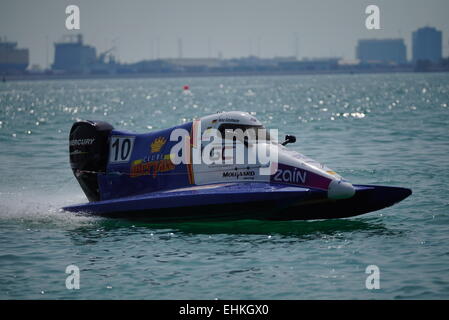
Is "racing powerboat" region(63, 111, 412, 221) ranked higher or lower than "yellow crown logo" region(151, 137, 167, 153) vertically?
lower

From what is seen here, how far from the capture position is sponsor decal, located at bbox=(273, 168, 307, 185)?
15.7m

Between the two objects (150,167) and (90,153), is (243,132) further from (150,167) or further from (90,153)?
Answer: (90,153)

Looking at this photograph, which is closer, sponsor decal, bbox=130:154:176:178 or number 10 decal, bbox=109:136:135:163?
sponsor decal, bbox=130:154:176:178

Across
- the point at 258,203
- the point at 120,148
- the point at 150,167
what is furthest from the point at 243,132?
the point at 120,148

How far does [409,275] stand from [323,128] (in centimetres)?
2808

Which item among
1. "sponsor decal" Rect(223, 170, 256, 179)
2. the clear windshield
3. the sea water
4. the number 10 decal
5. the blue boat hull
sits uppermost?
the clear windshield

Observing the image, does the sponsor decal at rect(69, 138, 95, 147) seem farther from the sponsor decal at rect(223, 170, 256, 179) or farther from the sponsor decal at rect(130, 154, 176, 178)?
the sponsor decal at rect(223, 170, 256, 179)

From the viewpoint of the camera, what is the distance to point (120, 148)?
18.0m

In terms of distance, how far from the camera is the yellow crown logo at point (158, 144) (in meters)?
17.3

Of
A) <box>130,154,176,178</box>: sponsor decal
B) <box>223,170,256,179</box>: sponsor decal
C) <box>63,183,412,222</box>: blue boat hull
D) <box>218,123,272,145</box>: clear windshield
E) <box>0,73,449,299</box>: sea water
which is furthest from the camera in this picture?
<box>130,154,176,178</box>: sponsor decal

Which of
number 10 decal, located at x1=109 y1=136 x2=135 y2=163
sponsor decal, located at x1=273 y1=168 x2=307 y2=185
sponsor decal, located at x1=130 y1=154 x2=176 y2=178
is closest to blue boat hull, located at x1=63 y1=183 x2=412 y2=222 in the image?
sponsor decal, located at x1=273 y1=168 x2=307 y2=185

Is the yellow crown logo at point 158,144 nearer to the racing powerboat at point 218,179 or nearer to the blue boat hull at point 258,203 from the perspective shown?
the racing powerboat at point 218,179

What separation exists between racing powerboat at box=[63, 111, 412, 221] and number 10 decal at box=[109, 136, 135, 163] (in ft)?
0.07
